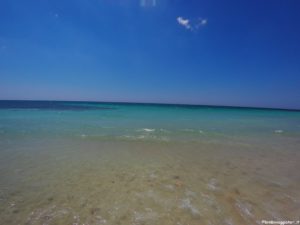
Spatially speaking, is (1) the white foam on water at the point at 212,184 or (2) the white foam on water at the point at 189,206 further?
(1) the white foam on water at the point at 212,184

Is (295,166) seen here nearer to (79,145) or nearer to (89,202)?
(89,202)

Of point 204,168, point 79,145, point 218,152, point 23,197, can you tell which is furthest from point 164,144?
point 23,197

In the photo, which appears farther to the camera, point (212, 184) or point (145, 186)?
point (212, 184)

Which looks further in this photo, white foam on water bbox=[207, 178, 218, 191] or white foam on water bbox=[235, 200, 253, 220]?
white foam on water bbox=[207, 178, 218, 191]

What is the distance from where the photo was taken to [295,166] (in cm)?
566

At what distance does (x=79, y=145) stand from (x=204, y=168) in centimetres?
537

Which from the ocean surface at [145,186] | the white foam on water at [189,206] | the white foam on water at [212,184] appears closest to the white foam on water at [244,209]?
the ocean surface at [145,186]

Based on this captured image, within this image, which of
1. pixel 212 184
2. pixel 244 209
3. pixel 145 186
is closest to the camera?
pixel 244 209

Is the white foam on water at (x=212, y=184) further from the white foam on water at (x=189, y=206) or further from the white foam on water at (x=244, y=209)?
the white foam on water at (x=189, y=206)

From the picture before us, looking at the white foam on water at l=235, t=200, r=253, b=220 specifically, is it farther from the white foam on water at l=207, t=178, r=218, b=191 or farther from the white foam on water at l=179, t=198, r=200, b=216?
the white foam on water at l=179, t=198, r=200, b=216

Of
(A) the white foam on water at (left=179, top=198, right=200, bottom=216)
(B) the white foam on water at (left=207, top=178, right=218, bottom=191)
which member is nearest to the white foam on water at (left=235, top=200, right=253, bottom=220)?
(B) the white foam on water at (left=207, top=178, right=218, bottom=191)

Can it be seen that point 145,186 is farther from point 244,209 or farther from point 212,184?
point 244,209

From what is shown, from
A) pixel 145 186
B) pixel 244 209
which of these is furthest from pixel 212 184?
pixel 145 186

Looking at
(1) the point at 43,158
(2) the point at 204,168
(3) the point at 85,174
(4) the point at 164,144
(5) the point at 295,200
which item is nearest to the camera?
(5) the point at 295,200
